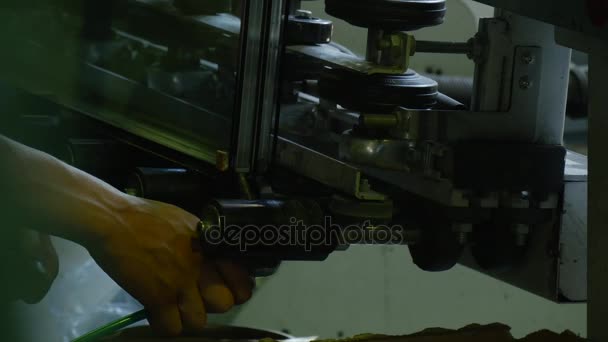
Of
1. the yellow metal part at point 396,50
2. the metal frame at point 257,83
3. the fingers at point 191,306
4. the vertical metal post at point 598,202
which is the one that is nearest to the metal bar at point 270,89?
the metal frame at point 257,83

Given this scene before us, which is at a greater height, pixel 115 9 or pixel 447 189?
pixel 115 9

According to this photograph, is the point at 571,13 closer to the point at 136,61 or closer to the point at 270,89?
the point at 270,89

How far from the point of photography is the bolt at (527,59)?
1191 mm

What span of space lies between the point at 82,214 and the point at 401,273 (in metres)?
1.48

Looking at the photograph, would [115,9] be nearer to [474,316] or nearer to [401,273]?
[401,273]

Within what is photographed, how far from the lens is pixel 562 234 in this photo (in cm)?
119

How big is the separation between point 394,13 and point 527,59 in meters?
0.16

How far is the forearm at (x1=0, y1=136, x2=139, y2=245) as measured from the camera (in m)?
0.99

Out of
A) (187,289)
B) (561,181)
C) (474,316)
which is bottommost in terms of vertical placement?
(474,316)

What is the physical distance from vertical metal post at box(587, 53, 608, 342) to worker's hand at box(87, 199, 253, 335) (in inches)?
14.2

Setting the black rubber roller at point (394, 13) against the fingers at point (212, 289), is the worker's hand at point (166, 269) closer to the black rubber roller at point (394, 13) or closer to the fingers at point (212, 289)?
the fingers at point (212, 289)

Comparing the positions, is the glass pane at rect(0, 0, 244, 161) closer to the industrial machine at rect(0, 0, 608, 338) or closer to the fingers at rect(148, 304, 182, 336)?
the industrial machine at rect(0, 0, 608, 338)

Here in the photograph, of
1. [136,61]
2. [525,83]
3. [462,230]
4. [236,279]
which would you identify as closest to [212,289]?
[236,279]

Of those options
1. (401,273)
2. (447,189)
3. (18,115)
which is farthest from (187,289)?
(401,273)
